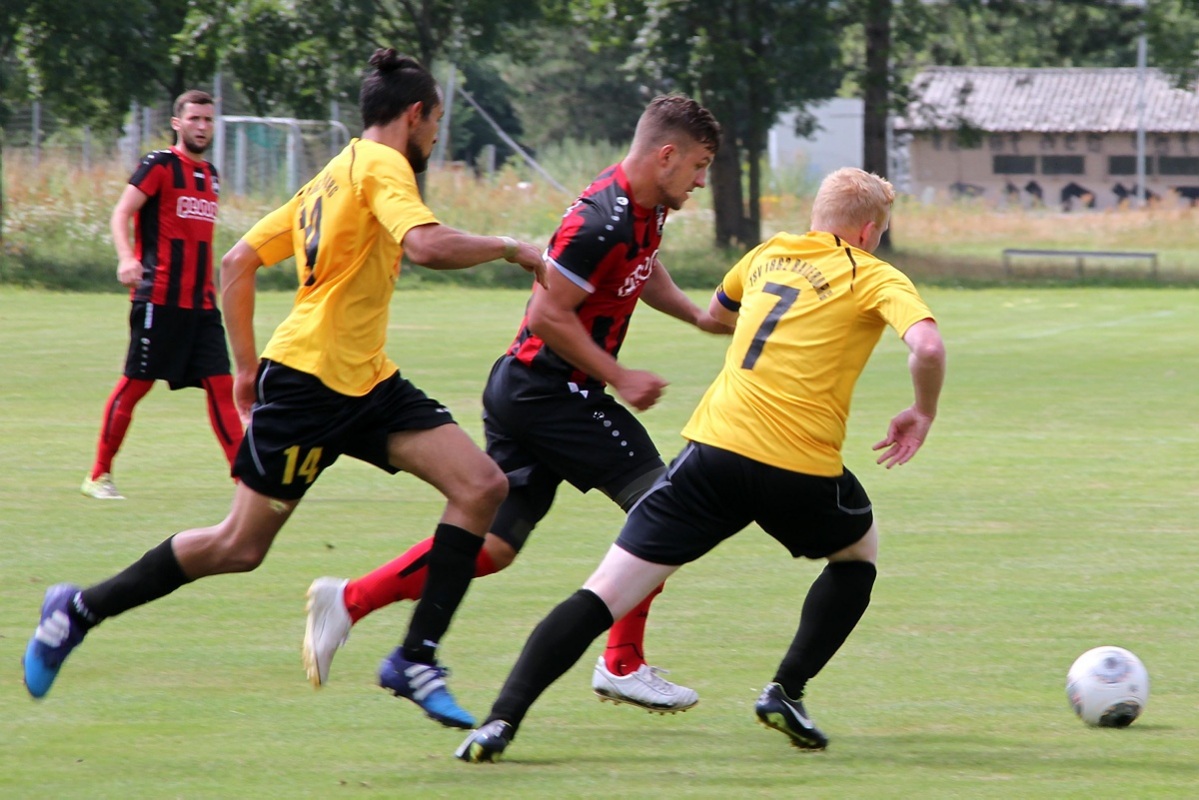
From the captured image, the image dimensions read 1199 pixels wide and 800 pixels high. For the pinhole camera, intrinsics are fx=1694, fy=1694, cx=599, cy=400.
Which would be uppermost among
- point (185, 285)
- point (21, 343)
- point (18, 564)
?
point (185, 285)

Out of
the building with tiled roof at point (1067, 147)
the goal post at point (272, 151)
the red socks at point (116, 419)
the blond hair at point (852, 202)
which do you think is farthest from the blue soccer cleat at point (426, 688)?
the building with tiled roof at point (1067, 147)

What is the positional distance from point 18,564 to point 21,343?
1149 centimetres

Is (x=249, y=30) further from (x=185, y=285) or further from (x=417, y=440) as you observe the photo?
(x=417, y=440)

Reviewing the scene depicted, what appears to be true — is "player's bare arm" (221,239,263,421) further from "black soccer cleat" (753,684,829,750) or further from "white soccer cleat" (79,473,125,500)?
"white soccer cleat" (79,473,125,500)

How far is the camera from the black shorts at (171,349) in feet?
29.9

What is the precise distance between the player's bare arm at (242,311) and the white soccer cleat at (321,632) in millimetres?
633

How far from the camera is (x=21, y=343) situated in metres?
18.1

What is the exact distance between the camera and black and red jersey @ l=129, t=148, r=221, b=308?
360 inches

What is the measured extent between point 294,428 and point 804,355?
152 cm

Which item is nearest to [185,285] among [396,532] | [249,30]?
[396,532]

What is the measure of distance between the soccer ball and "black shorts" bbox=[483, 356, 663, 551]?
144 centimetres

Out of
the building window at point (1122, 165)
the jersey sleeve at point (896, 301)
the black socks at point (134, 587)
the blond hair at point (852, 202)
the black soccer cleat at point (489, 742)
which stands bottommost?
the building window at point (1122, 165)

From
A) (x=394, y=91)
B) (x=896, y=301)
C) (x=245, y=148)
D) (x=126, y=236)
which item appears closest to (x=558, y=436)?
(x=394, y=91)

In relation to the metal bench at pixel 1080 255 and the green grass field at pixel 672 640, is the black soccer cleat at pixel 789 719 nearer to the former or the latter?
the green grass field at pixel 672 640
